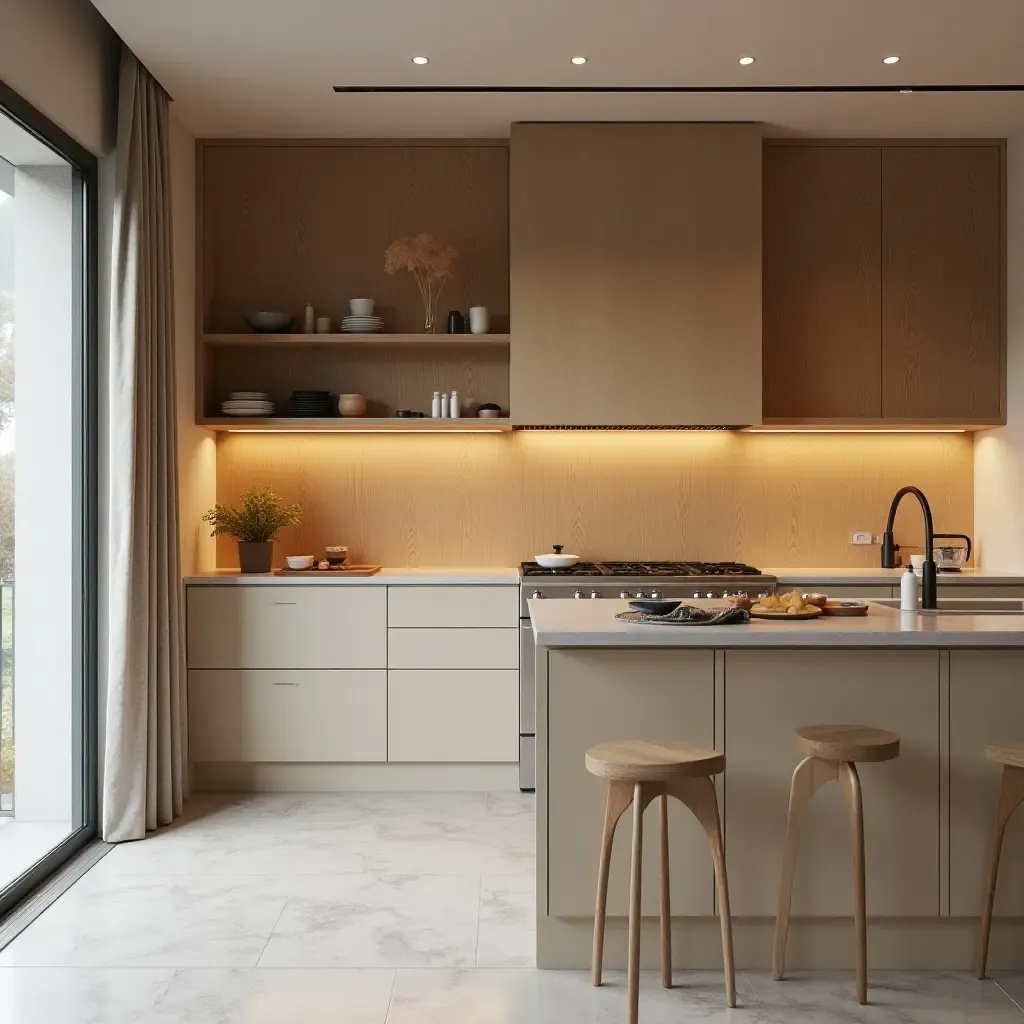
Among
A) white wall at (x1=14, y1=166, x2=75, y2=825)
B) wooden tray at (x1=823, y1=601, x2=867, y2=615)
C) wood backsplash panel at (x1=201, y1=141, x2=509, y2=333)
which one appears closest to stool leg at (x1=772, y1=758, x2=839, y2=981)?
wooden tray at (x1=823, y1=601, x2=867, y2=615)

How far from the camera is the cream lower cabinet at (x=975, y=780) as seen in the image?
2771 mm

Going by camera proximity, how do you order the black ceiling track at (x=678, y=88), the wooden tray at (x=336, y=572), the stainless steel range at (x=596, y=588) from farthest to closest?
the wooden tray at (x=336, y=572) < the stainless steel range at (x=596, y=588) < the black ceiling track at (x=678, y=88)

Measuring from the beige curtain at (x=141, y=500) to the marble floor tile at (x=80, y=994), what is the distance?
3.62 feet

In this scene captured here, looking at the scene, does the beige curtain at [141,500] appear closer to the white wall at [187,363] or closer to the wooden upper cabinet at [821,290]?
the white wall at [187,363]

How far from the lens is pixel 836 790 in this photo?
9.16ft

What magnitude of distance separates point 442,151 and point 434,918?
3.34 meters

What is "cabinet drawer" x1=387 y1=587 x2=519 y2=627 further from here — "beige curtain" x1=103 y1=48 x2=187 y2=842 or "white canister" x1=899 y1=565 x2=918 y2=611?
"white canister" x1=899 y1=565 x2=918 y2=611

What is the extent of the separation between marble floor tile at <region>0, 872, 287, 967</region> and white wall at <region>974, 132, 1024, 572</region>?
3.39 m

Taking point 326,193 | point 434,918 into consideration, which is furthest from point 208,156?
point 434,918

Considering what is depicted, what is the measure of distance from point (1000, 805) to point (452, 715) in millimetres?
2300

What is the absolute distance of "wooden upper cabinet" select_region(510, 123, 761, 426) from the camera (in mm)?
4586

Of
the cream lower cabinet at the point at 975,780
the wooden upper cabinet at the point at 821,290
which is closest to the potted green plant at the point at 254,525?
the wooden upper cabinet at the point at 821,290

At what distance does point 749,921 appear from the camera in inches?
110

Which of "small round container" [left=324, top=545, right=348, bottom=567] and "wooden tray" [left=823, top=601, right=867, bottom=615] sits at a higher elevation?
"small round container" [left=324, top=545, right=348, bottom=567]
